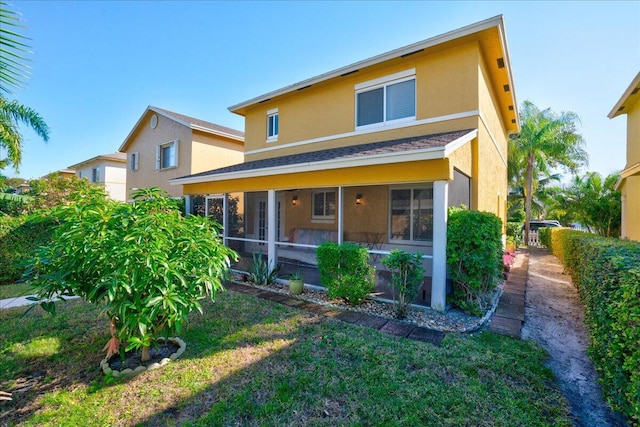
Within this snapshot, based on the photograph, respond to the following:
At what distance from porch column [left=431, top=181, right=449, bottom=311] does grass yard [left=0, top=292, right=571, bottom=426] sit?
132 cm

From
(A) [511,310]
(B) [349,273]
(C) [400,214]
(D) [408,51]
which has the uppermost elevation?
(D) [408,51]

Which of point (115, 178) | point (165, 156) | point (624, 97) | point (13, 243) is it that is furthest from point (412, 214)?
point (115, 178)

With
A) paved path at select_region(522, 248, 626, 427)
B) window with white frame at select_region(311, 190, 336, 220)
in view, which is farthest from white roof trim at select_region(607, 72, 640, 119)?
window with white frame at select_region(311, 190, 336, 220)

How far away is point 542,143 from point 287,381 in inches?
899

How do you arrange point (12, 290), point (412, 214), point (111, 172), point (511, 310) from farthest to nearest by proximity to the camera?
1. point (111, 172)
2. point (412, 214)
3. point (12, 290)
4. point (511, 310)

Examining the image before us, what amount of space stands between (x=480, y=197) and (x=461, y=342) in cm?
548

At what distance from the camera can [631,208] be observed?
12.9m

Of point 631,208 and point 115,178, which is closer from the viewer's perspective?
point 631,208

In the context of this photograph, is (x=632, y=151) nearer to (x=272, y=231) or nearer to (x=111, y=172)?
(x=272, y=231)

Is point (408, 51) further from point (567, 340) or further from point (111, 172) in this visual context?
point (111, 172)

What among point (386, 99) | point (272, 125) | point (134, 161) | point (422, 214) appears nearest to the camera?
point (386, 99)

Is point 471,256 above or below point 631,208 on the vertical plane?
below

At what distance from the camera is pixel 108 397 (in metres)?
3.50

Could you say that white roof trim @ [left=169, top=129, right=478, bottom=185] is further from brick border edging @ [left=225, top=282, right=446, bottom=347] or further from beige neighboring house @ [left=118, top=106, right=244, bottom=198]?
beige neighboring house @ [left=118, top=106, right=244, bottom=198]
